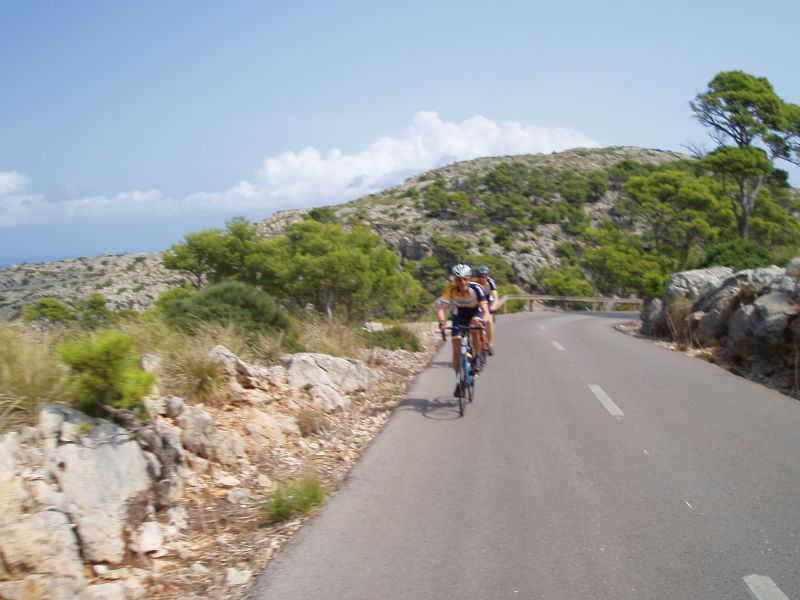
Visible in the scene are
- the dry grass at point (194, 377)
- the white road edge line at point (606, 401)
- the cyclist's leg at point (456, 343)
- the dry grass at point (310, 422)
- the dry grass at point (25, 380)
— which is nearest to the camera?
the dry grass at point (25, 380)

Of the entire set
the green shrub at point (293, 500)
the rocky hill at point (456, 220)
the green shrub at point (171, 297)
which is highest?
the rocky hill at point (456, 220)

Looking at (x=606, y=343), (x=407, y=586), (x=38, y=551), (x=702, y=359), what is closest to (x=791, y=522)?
(x=407, y=586)

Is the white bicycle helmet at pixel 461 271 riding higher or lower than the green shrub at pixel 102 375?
higher

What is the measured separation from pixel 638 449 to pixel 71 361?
5698mm

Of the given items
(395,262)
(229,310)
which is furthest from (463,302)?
(395,262)

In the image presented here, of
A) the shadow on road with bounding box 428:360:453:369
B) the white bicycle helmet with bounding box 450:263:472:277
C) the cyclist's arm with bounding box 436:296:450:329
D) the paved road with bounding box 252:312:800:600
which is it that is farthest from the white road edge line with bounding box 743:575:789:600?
the shadow on road with bounding box 428:360:453:369

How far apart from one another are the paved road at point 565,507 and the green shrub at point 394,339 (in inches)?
204

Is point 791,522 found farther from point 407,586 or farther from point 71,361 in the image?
point 71,361

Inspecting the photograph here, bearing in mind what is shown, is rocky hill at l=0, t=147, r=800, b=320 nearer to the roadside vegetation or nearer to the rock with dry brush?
the roadside vegetation

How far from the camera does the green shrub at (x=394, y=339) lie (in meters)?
15.4


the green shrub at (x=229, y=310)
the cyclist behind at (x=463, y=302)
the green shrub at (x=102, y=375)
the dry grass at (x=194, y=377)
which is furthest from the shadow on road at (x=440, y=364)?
the green shrub at (x=102, y=375)

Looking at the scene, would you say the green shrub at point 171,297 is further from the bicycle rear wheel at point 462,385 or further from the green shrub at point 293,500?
the green shrub at point 293,500

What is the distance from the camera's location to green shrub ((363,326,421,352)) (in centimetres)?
1537

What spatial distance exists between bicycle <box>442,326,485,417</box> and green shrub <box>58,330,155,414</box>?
14.8ft
